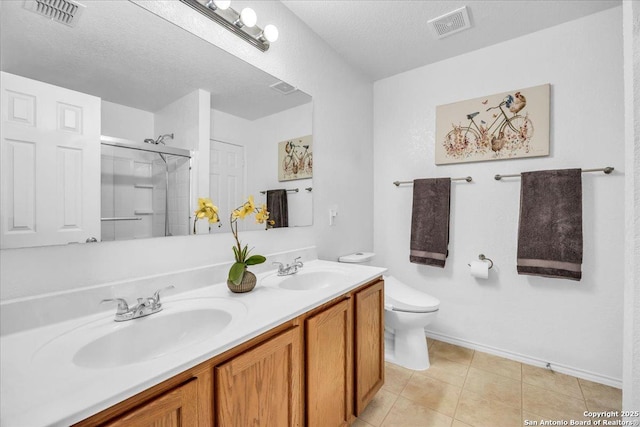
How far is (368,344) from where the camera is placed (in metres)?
1.45

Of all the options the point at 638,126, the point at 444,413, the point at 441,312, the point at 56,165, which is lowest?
the point at 444,413

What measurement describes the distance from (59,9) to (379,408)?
2.28 meters

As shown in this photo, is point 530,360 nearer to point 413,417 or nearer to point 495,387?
point 495,387

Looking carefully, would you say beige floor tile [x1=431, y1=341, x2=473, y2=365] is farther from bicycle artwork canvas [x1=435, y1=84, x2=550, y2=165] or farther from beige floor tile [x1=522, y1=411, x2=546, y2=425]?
bicycle artwork canvas [x1=435, y1=84, x2=550, y2=165]

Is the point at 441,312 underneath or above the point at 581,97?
underneath

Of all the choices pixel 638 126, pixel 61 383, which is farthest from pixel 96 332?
pixel 638 126

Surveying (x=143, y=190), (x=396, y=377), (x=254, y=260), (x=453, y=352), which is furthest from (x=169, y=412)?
(x=453, y=352)

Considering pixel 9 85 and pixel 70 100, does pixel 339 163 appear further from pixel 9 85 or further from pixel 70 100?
pixel 9 85

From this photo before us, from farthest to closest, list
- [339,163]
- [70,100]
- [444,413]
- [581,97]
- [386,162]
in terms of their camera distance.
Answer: [386,162] < [339,163] < [581,97] < [444,413] < [70,100]

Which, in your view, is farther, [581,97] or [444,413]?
[581,97]

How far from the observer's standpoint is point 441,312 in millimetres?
2406

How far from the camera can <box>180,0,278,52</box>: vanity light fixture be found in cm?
127

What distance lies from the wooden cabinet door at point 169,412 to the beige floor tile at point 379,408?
3.90 ft

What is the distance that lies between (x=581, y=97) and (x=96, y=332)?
288 cm
